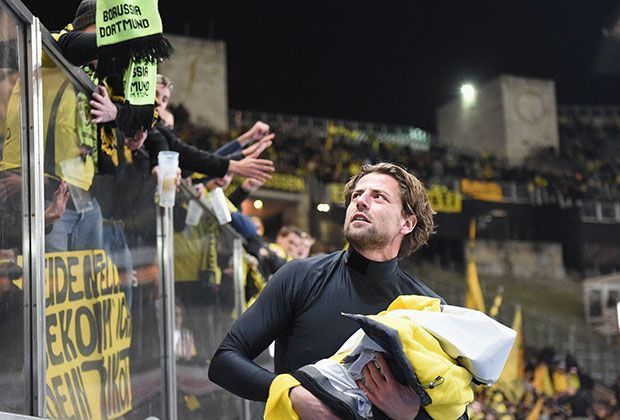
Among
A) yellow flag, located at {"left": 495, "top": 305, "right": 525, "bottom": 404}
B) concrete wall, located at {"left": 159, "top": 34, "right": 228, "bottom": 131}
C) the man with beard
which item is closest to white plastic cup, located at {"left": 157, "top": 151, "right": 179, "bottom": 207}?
the man with beard

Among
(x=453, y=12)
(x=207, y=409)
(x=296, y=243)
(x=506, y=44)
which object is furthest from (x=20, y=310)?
(x=506, y=44)

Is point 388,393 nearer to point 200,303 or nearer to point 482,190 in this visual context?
point 200,303

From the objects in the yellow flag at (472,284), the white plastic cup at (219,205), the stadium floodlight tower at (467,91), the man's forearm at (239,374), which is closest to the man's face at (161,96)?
the white plastic cup at (219,205)

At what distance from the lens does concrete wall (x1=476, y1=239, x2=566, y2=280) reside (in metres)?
25.5

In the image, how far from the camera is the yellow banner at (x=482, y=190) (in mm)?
25656

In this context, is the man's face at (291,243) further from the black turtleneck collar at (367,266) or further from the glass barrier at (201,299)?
the black turtleneck collar at (367,266)

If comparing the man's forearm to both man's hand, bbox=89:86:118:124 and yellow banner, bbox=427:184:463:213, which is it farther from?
yellow banner, bbox=427:184:463:213

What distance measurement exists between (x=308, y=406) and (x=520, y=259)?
2483 centimetres

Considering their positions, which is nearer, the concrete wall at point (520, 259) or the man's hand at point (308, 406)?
the man's hand at point (308, 406)

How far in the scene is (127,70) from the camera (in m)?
3.14

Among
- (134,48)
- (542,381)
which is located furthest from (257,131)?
(542,381)

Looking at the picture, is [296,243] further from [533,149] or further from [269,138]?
[533,149]

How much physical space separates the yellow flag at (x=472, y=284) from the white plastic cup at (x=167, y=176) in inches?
689

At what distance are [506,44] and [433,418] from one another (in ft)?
89.7
